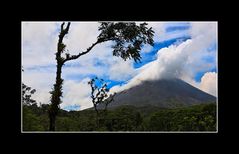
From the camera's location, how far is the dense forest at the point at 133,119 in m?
4.69

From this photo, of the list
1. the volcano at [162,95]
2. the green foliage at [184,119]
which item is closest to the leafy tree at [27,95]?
the volcano at [162,95]

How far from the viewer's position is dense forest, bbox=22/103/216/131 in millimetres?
4690

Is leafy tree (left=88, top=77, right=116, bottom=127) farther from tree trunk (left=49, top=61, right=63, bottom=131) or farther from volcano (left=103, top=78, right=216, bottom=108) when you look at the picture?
tree trunk (left=49, top=61, right=63, bottom=131)

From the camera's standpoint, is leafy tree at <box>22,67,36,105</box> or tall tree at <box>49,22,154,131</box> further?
tall tree at <box>49,22,154,131</box>

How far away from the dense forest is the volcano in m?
0.06

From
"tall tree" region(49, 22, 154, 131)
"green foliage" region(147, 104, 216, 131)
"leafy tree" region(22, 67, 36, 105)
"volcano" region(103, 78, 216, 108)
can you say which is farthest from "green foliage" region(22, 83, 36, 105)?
"green foliage" region(147, 104, 216, 131)

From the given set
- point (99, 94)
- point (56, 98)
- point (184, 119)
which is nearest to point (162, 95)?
point (184, 119)

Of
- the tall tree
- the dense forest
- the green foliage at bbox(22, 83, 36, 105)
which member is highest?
the tall tree

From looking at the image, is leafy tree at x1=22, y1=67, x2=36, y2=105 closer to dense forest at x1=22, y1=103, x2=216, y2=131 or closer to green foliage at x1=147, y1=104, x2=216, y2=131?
dense forest at x1=22, y1=103, x2=216, y2=131

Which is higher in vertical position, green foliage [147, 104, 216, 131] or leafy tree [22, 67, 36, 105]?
leafy tree [22, 67, 36, 105]

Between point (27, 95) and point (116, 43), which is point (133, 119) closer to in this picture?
point (116, 43)

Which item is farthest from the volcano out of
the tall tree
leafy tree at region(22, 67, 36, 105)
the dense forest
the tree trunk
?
leafy tree at region(22, 67, 36, 105)

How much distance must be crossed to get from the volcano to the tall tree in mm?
385
